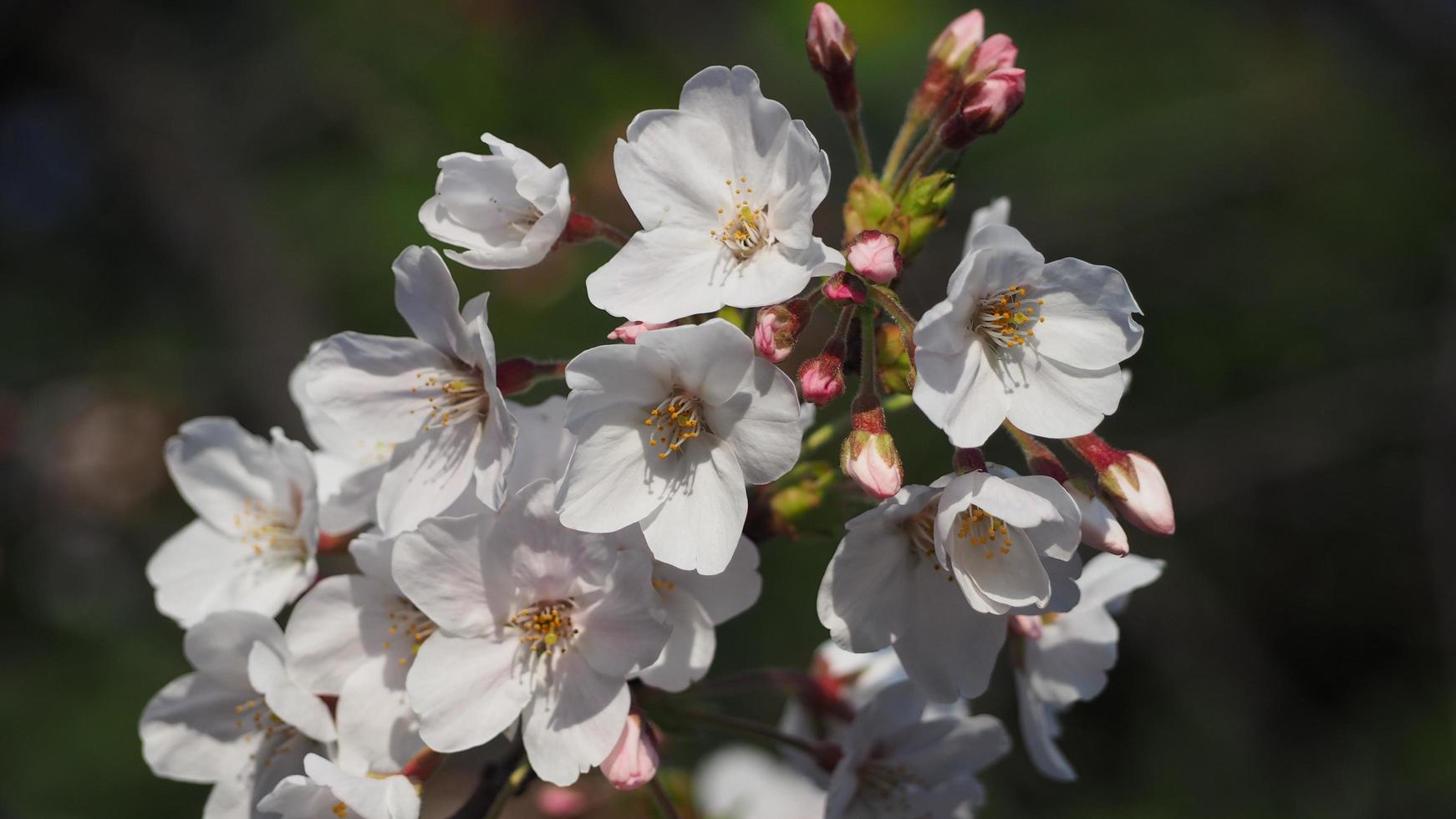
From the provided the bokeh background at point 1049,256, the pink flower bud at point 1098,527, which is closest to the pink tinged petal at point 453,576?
the pink flower bud at point 1098,527

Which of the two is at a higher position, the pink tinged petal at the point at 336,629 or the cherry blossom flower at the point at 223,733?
the pink tinged petal at the point at 336,629

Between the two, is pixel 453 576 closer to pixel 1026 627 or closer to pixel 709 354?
pixel 709 354

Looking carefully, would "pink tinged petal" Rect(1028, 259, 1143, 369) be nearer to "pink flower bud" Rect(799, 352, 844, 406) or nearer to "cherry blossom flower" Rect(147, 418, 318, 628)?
"pink flower bud" Rect(799, 352, 844, 406)

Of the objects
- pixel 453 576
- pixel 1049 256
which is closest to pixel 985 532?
pixel 453 576

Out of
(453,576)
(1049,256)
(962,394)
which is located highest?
(962,394)

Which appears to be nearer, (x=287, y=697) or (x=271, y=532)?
(x=287, y=697)

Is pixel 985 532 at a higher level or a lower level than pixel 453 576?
lower

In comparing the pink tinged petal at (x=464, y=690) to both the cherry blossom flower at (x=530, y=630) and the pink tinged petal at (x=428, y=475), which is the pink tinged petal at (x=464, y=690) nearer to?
the cherry blossom flower at (x=530, y=630)
